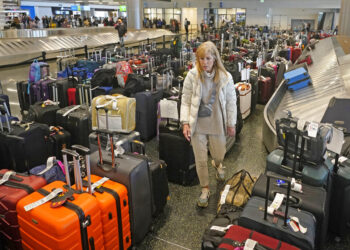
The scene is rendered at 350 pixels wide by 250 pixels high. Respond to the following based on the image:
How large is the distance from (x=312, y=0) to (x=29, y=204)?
105ft

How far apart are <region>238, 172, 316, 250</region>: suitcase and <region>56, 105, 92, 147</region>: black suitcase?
8.76ft

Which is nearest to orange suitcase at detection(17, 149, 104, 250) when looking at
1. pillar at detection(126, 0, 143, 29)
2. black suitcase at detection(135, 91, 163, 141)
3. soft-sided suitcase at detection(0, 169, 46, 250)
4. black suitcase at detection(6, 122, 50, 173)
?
soft-sided suitcase at detection(0, 169, 46, 250)

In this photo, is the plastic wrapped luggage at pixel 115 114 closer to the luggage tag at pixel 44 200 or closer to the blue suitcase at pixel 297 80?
the luggage tag at pixel 44 200

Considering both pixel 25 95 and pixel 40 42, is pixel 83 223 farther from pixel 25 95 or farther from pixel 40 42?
pixel 40 42

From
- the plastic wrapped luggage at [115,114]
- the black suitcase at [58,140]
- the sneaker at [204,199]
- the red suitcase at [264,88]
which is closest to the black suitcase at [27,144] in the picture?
the black suitcase at [58,140]

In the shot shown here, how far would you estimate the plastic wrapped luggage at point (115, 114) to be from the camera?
3453 millimetres

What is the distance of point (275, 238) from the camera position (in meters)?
2.02

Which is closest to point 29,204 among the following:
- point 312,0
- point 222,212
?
point 222,212

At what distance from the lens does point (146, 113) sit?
4.95 m

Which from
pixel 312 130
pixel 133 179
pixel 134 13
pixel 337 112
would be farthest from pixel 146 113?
pixel 134 13

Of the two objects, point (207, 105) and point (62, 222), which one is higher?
point (207, 105)

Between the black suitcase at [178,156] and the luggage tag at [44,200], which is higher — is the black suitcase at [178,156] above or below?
below

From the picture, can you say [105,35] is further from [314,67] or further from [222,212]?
[222,212]

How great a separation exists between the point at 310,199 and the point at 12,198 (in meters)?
2.17
